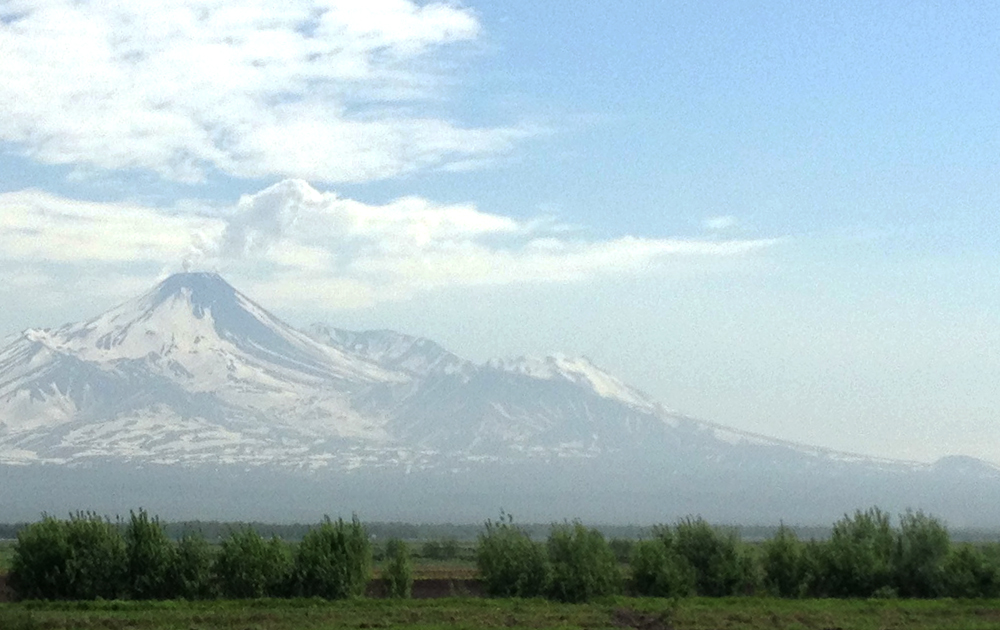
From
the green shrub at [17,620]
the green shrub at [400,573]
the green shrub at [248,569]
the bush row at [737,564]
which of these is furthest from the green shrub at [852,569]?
the green shrub at [17,620]

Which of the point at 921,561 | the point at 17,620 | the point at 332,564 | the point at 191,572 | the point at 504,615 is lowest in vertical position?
the point at 504,615

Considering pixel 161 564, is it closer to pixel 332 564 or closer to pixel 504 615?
pixel 332 564

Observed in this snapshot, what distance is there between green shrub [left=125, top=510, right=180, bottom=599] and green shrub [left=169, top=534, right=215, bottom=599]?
13cm

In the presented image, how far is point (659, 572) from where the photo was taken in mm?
46031

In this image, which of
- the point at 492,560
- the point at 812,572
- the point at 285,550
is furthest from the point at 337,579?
the point at 812,572

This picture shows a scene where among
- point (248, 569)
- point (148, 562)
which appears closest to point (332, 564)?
point (248, 569)

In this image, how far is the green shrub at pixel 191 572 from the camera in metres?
42.7

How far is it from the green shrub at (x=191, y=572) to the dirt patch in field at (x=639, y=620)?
12.7 metres

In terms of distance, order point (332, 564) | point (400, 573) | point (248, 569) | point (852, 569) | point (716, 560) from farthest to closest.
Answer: point (852, 569) < point (716, 560) < point (400, 573) < point (332, 564) < point (248, 569)

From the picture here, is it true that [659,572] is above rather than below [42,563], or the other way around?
below

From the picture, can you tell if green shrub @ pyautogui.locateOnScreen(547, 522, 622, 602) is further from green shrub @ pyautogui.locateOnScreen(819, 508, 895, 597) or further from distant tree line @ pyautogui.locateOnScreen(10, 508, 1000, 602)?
green shrub @ pyautogui.locateOnScreen(819, 508, 895, 597)

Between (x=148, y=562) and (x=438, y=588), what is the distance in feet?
39.1

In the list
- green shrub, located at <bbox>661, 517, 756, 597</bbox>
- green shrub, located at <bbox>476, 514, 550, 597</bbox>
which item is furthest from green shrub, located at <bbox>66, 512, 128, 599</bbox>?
green shrub, located at <bbox>661, 517, 756, 597</bbox>

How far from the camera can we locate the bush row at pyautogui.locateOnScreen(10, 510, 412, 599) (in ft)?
139
